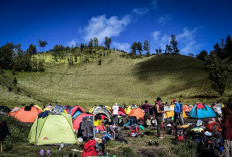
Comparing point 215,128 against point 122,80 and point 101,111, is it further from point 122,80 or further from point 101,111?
point 122,80

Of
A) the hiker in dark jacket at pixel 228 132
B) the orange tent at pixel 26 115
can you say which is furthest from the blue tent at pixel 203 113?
the orange tent at pixel 26 115

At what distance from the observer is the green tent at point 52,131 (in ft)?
31.7

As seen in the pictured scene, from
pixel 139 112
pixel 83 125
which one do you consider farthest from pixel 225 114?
pixel 139 112

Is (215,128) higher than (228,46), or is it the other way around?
(228,46)

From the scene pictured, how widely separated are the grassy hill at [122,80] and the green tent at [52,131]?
4006cm

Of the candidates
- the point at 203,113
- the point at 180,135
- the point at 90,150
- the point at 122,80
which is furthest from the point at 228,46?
the point at 90,150

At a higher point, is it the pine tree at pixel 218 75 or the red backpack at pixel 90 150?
the pine tree at pixel 218 75

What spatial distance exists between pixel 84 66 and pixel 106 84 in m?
28.9

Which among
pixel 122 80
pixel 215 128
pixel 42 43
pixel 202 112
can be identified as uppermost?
pixel 42 43

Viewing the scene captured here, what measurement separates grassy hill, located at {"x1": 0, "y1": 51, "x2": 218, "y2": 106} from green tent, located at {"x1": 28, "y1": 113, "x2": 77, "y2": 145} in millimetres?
40055

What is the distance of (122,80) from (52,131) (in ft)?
228

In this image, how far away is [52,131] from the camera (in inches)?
392

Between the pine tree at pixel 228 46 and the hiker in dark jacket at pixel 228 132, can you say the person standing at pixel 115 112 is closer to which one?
the hiker in dark jacket at pixel 228 132

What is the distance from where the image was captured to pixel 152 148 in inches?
348
